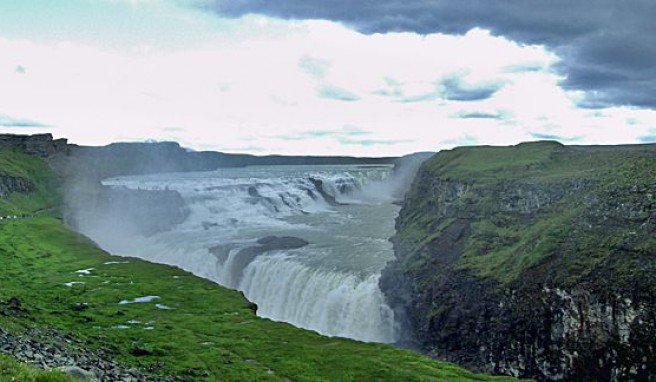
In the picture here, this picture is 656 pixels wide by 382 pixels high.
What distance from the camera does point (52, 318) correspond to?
34.3 meters

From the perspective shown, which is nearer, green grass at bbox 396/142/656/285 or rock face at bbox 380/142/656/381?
rock face at bbox 380/142/656/381

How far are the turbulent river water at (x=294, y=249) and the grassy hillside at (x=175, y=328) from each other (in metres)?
9.49

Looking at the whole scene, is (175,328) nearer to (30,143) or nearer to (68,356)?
(68,356)

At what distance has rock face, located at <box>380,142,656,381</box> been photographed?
35688 millimetres

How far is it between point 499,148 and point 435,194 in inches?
466

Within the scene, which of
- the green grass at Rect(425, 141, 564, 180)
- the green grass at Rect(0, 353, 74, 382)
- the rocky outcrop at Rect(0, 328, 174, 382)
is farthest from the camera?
the green grass at Rect(425, 141, 564, 180)

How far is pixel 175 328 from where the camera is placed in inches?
1394

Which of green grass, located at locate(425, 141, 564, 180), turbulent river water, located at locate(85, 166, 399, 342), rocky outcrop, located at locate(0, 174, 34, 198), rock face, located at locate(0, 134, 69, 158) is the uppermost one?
rock face, located at locate(0, 134, 69, 158)

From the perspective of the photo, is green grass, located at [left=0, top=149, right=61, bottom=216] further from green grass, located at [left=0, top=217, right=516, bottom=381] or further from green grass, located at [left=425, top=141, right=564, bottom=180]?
green grass, located at [left=425, top=141, right=564, bottom=180]

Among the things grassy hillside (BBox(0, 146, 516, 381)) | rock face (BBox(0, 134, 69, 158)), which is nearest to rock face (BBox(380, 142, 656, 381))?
grassy hillside (BBox(0, 146, 516, 381))

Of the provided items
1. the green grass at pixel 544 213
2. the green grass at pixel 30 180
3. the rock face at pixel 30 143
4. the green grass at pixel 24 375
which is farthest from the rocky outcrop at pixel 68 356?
the rock face at pixel 30 143

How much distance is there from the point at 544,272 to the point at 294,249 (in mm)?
33027

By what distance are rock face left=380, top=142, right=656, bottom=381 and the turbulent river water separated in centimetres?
350

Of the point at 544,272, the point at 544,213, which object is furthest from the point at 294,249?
the point at 544,272
